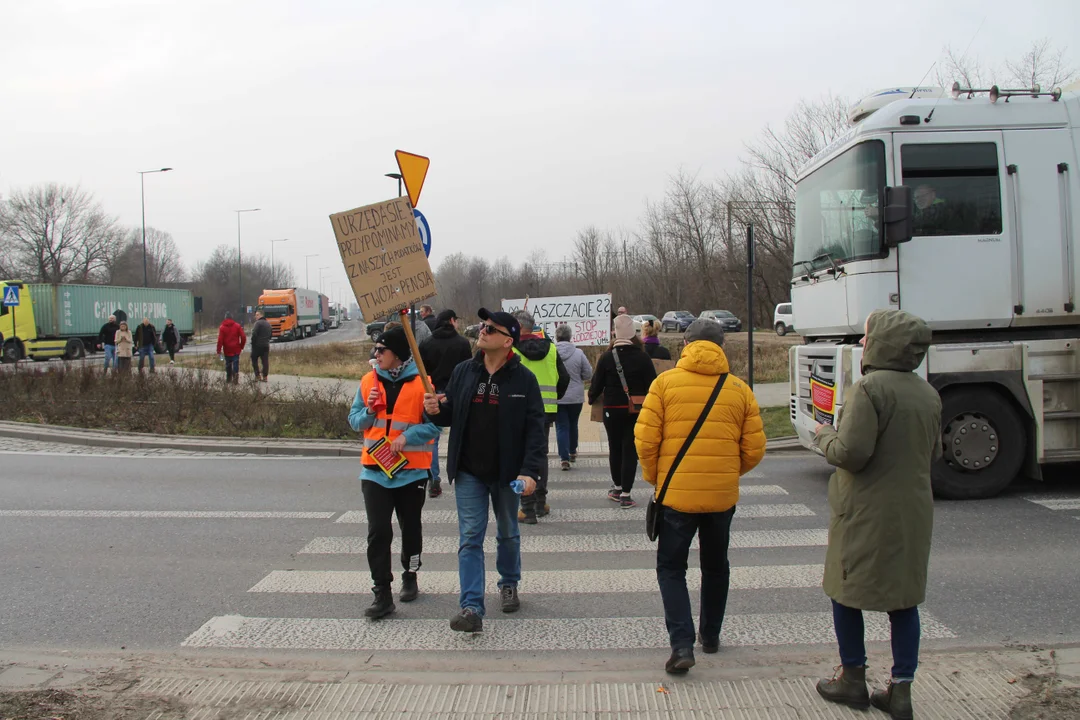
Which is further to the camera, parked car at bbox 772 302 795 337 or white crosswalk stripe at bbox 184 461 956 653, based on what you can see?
parked car at bbox 772 302 795 337

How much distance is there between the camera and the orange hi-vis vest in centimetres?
495

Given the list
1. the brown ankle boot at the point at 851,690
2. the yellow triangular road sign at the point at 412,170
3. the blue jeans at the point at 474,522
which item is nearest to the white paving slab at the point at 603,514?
the blue jeans at the point at 474,522

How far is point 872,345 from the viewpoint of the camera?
3557mm

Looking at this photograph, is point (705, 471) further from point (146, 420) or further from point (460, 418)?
point (146, 420)

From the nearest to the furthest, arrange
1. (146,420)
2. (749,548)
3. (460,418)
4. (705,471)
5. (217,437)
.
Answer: (705,471) < (460,418) < (749,548) < (217,437) < (146,420)

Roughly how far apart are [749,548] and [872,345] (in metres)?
3.40

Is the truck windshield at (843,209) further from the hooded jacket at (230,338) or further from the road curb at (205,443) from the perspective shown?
the hooded jacket at (230,338)

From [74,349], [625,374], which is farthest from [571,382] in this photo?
[74,349]

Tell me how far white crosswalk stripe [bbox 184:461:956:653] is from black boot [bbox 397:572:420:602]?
0.08 meters

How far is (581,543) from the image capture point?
22.2ft

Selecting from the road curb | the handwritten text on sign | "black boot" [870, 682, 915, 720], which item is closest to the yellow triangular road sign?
the handwritten text on sign

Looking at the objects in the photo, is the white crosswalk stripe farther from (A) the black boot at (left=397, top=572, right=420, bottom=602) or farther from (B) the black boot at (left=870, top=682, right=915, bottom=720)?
(B) the black boot at (left=870, top=682, right=915, bottom=720)

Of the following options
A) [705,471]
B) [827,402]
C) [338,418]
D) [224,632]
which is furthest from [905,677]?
[338,418]

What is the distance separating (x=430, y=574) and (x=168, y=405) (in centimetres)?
978
